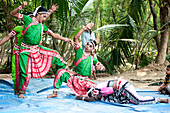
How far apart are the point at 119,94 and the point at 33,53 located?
158cm

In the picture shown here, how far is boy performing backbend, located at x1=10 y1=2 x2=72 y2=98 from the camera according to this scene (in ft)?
12.7

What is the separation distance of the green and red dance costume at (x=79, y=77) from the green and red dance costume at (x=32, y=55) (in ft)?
1.01

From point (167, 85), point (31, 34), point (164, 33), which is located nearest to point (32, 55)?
point (31, 34)

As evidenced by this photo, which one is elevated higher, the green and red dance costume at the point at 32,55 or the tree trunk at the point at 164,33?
the tree trunk at the point at 164,33

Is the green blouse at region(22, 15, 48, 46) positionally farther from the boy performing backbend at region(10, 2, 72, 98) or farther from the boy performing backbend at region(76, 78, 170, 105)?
the boy performing backbend at region(76, 78, 170, 105)

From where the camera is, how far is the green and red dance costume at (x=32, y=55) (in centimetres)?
388

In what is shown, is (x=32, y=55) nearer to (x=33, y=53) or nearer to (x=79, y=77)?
(x=33, y=53)

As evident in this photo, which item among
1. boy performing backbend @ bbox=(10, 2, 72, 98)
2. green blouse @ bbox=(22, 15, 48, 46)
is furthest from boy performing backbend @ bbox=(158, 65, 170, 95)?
green blouse @ bbox=(22, 15, 48, 46)

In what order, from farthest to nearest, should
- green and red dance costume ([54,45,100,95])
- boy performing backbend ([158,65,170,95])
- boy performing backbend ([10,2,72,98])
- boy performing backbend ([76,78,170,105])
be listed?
boy performing backbend ([158,65,170,95]) → boy performing backbend ([10,2,72,98]) → green and red dance costume ([54,45,100,95]) → boy performing backbend ([76,78,170,105])

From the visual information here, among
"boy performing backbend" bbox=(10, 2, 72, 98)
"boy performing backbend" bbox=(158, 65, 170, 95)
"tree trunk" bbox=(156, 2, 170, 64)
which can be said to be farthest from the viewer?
"tree trunk" bbox=(156, 2, 170, 64)

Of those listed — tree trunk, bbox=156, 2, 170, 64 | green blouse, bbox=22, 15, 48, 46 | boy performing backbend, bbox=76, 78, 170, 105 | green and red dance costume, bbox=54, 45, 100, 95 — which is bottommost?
boy performing backbend, bbox=76, 78, 170, 105

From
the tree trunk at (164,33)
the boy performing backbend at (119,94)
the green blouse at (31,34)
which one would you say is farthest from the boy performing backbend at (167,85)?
the tree trunk at (164,33)

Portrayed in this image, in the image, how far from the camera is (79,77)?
12.8 ft

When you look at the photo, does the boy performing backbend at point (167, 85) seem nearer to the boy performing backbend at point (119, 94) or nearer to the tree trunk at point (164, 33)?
the boy performing backbend at point (119, 94)
